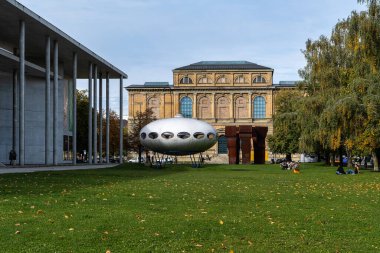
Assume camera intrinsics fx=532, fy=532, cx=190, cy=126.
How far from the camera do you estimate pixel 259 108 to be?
120m

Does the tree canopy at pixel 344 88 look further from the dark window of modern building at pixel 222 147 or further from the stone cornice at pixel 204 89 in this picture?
the stone cornice at pixel 204 89

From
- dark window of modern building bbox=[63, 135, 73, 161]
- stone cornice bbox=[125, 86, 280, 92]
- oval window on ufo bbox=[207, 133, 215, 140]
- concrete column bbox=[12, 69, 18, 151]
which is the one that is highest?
stone cornice bbox=[125, 86, 280, 92]

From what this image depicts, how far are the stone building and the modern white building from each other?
60776 millimetres

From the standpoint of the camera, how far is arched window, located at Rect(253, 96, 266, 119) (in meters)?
120

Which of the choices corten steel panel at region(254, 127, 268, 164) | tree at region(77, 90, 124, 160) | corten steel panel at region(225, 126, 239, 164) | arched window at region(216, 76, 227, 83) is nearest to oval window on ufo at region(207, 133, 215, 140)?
corten steel panel at region(225, 126, 239, 164)

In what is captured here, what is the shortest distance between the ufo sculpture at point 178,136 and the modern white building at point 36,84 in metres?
7.99

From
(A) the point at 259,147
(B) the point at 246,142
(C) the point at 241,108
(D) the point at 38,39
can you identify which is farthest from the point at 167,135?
(C) the point at 241,108

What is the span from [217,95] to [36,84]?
71933mm

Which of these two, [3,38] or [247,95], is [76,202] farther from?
[247,95]

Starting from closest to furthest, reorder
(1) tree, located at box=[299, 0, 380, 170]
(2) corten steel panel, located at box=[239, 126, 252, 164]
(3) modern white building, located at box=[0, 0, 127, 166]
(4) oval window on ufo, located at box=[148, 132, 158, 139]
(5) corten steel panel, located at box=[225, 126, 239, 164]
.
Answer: (1) tree, located at box=[299, 0, 380, 170]
(3) modern white building, located at box=[0, 0, 127, 166]
(4) oval window on ufo, located at box=[148, 132, 158, 139]
(2) corten steel panel, located at box=[239, 126, 252, 164]
(5) corten steel panel, located at box=[225, 126, 239, 164]

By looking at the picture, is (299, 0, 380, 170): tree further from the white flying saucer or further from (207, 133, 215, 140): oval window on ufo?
the white flying saucer

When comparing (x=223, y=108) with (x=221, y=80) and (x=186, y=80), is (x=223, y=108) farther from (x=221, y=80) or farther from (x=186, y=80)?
(x=186, y=80)

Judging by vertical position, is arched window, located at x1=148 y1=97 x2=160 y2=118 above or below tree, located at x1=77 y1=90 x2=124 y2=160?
above

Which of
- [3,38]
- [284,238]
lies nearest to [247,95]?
[3,38]
